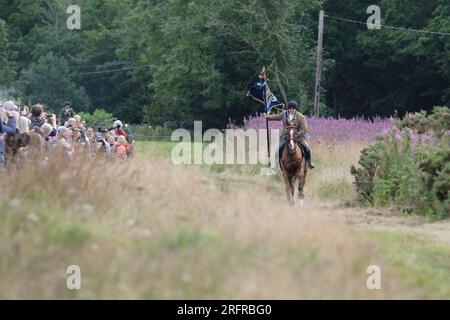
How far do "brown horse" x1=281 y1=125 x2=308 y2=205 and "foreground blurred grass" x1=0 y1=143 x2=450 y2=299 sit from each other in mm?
10228

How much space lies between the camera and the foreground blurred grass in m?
9.91

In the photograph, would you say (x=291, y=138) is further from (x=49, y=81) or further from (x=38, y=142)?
(x=49, y=81)

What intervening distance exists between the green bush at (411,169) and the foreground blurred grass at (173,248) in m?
7.49

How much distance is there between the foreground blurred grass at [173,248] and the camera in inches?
390

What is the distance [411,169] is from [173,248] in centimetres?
1228

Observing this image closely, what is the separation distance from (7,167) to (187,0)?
56552 mm

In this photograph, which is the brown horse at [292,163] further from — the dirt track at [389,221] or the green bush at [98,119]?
the green bush at [98,119]

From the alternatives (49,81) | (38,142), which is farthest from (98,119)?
(38,142)

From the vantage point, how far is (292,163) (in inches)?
937

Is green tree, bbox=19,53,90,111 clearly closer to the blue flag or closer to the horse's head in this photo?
the blue flag

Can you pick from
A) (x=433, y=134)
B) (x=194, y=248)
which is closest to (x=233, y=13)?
(x=433, y=134)

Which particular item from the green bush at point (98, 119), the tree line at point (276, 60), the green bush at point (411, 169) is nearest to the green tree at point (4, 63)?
the tree line at point (276, 60)

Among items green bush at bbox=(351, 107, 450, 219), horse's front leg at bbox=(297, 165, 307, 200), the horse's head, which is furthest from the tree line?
the horse's head
